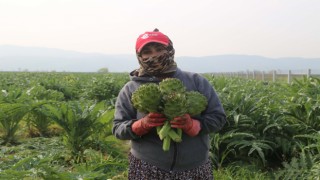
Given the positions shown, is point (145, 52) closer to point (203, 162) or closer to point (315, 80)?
point (203, 162)

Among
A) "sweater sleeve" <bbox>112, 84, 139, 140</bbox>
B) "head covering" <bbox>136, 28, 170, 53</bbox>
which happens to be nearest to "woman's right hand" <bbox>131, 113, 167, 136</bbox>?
"sweater sleeve" <bbox>112, 84, 139, 140</bbox>

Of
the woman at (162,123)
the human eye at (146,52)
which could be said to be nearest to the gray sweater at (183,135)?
the woman at (162,123)

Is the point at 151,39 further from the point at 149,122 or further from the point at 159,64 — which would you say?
the point at 149,122

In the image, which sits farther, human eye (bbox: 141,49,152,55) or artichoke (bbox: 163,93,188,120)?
human eye (bbox: 141,49,152,55)

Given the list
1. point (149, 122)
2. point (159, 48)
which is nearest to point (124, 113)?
point (149, 122)

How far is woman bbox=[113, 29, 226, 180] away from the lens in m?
2.49

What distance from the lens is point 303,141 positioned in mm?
4543

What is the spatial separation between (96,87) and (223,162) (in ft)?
19.1

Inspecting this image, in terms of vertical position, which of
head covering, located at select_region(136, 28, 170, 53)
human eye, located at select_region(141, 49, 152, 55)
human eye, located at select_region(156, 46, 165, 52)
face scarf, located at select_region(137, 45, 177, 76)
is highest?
head covering, located at select_region(136, 28, 170, 53)

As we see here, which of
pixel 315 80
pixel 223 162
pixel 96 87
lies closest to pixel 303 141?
pixel 223 162

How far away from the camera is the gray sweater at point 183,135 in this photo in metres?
2.54

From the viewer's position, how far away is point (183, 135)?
2.53 metres

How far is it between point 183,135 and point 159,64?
0.45 meters

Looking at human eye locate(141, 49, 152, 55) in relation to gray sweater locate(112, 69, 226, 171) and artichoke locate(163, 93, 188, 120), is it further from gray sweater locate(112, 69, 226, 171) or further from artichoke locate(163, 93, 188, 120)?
artichoke locate(163, 93, 188, 120)
